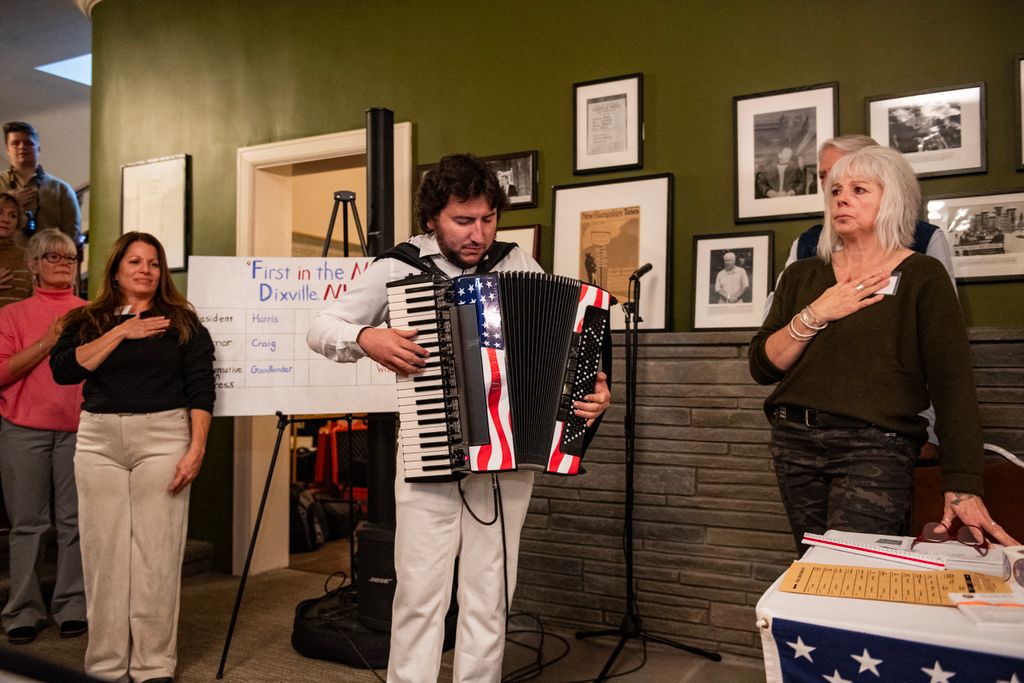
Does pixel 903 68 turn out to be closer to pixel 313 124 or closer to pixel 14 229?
pixel 313 124

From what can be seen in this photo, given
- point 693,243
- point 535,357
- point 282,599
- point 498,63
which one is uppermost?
point 498,63

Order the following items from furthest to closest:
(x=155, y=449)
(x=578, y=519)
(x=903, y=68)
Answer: (x=578, y=519) < (x=903, y=68) < (x=155, y=449)

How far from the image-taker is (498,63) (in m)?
3.65

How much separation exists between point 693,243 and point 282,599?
2390 mm

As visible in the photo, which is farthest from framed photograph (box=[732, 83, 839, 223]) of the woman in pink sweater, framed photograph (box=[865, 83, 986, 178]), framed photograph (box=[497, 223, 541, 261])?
the woman in pink sweater

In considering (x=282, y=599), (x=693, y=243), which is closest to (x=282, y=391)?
(x=282, y=599)

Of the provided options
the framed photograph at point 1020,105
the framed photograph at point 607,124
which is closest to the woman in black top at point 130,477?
the framed photograph at point 607,124

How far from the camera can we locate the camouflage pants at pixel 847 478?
167 cm

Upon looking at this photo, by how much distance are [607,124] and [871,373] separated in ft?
6.33

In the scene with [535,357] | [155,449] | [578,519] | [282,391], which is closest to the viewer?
[535,357]

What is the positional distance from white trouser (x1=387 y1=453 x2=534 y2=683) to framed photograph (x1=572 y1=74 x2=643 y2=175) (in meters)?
1.66

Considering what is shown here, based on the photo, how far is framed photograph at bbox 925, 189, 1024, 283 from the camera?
8.84ft

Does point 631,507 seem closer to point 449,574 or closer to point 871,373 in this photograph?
point 449,574

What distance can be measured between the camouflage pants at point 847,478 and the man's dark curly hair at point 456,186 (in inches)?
35.1
